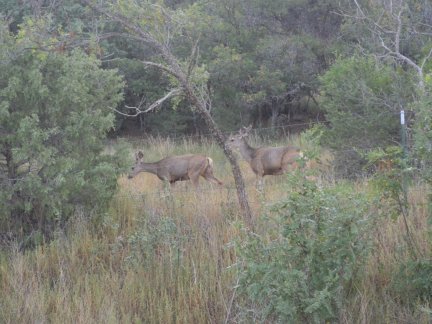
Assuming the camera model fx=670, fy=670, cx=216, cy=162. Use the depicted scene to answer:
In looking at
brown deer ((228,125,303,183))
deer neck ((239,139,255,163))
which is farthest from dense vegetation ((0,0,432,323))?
deer neck ((239,139,255,163))

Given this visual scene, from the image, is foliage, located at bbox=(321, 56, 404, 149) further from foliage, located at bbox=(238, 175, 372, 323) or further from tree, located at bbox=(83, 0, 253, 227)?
foliage, located at bbox=(238, 175, 372, 323)

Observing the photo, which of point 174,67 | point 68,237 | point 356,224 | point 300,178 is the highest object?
point 174,67

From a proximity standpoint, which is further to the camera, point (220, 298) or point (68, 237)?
point (68, 237)

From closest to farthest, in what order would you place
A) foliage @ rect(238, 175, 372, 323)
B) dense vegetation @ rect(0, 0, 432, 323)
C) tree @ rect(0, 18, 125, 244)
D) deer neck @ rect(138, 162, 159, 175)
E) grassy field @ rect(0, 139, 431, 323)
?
foliage @ rect(238, 175, 372, 323) < dense vegetation @ rect(0, 0, 432, 323) < grassy field @ rect(0, 139, 431, 323) < tree @ rect(0, 18, 125, 244) < deer neck @ rect(138, 162, 159, 175)

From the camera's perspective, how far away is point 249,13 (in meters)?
24.2

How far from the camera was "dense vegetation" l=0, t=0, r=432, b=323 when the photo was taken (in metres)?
5.38

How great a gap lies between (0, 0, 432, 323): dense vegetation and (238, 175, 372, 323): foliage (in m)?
0.01

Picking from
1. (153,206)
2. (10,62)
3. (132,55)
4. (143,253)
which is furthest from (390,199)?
(132,55)

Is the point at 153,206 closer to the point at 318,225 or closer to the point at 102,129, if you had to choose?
the point at 102,129

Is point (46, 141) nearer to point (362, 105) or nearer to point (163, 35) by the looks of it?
point (163, 35)

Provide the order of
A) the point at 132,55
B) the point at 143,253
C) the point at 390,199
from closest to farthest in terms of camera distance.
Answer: the point at 390,199
the point at 143,253
the point at 132,55

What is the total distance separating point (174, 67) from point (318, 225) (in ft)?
11.7

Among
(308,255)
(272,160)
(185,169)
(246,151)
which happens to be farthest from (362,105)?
(308,255)

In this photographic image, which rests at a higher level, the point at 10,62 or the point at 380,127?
the point at 10,62
